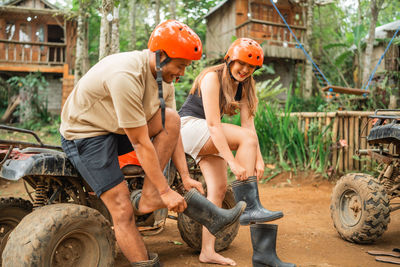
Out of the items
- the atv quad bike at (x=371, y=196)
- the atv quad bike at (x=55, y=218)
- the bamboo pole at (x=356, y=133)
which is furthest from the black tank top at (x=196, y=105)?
the bamboo pole at (x=356, y=133)

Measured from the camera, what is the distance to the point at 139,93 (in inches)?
82.4

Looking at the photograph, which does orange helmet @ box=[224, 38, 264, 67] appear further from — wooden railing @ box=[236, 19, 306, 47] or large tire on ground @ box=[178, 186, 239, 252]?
wooden railing @ box=[236, 19, 306, 47]

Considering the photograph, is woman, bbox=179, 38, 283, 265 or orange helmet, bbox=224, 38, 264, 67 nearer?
woman, bbox=179, 38, 283, 265

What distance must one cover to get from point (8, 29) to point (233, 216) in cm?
1785

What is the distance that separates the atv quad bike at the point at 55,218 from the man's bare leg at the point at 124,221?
0.25 feet

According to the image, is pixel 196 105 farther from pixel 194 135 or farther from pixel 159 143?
pixel 159 143

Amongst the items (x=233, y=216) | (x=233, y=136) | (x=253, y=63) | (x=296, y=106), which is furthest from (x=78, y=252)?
(x=296, y=106)

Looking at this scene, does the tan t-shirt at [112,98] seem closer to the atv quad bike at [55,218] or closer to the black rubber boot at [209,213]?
the atv quad bike at [55,218]

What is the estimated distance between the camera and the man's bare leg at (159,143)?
7.88ft

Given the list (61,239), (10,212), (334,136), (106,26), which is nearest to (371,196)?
(61,239)

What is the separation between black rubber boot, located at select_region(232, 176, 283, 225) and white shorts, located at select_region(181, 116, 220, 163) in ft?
1.52

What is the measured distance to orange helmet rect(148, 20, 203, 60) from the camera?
7.20 feet

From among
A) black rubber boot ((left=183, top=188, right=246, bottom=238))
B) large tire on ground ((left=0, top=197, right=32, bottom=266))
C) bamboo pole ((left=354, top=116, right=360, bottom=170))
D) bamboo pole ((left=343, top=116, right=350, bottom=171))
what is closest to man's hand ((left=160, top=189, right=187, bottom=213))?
black rubber boot ((left=183, top=188, right=246, bottom=238))

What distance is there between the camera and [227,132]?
275 centimetres
